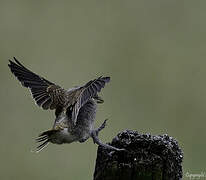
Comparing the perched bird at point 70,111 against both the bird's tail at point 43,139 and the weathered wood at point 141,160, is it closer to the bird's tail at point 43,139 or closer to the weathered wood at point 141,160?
the bird's tail at point 43,139

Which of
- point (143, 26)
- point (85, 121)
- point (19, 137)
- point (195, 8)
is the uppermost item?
point (195, 8)

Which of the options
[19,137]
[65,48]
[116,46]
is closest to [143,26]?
[116,46]

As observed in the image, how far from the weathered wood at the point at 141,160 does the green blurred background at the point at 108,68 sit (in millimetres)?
5441

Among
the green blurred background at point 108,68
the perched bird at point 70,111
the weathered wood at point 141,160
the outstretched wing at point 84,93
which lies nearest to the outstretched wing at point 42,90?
the perched bird at point 70,111

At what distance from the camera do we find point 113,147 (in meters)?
4.62

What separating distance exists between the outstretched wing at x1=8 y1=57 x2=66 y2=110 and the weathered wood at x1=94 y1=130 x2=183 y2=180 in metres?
1.56

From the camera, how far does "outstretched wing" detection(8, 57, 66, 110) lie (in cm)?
619

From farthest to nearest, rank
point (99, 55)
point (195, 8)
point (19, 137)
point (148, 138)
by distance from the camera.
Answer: point (195, 8)
point (99, 55)
point (19, 137)
point (148, 138)

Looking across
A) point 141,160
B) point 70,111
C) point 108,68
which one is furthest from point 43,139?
point 108,68

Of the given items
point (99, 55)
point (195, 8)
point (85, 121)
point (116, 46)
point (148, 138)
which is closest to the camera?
point (148, 138)

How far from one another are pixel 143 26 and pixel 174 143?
7.93m

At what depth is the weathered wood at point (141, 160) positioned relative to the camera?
438cm

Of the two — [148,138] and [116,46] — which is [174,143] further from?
[116,46]

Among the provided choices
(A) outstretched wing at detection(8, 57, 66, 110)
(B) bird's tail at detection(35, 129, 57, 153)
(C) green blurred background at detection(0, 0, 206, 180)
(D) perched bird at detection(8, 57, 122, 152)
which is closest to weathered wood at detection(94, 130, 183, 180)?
(D) perched bird at detection(8, 57, 122, 152)
